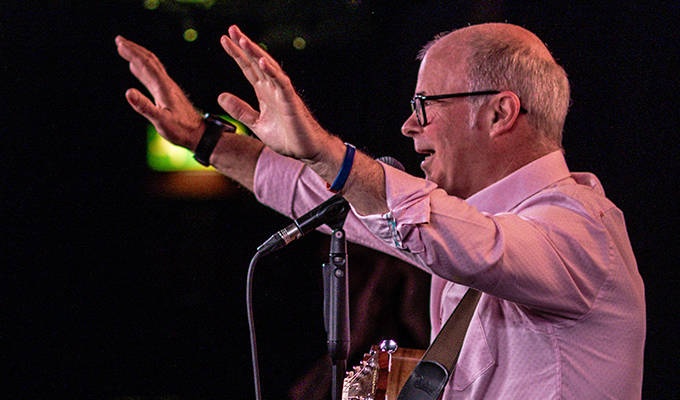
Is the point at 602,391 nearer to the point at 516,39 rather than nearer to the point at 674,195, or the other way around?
the point at 516,39

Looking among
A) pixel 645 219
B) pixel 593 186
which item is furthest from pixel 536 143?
pixel 645 219

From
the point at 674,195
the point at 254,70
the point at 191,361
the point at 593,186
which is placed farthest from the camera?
the point at 191,361

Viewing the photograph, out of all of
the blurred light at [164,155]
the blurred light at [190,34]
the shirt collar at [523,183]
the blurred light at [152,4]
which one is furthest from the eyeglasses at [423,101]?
the blurred light at [152,4]

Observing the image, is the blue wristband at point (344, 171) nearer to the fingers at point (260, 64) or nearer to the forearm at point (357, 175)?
the forearm at point (357, 175)

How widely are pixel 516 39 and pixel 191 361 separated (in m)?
1.88

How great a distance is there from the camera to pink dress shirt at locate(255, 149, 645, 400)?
0.90 m

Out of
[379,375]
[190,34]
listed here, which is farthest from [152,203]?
[379,375]

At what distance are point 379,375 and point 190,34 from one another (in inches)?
61.2

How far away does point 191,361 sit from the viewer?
7.95ft

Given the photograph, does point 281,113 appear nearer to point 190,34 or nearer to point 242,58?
point 242,58

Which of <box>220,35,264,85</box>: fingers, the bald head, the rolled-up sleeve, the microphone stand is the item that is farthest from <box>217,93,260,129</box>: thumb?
the bald head

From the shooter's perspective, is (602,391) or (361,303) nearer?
(602,391)

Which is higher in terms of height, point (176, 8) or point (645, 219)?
point (176, 8)

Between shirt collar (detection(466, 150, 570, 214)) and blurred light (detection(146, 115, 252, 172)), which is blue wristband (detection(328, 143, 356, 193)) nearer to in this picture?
shirt collar (detection(466, 150, 570, 214))
